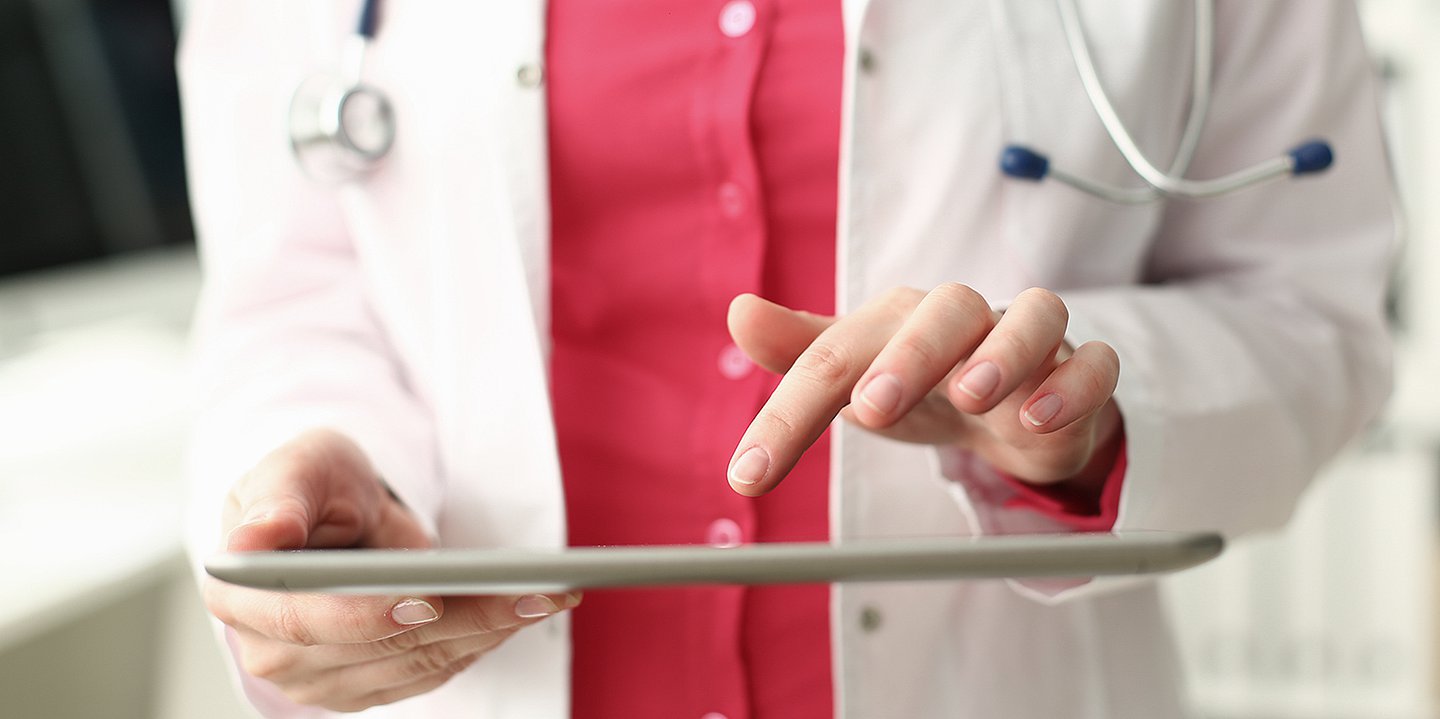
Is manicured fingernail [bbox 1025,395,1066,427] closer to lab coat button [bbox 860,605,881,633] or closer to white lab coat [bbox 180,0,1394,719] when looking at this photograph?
white lab coat [bbox 180,0,1394,719]

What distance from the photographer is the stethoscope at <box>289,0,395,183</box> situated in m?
0.59

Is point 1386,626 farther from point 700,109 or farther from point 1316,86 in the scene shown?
point 700,109

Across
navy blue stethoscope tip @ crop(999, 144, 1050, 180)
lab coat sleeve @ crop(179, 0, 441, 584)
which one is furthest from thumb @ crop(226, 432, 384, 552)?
navy blue stethoscope tip @ crop(999, 144, 1050, 180)

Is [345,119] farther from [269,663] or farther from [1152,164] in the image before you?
[1152,164]

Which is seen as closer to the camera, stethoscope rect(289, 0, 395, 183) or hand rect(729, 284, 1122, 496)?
hand rect(729, 284, 1122, 496)

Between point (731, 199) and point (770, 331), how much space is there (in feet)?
0.46

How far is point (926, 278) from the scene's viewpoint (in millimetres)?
453

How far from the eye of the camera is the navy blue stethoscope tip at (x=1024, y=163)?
47 cm

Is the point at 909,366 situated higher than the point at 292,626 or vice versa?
the point at 909,366

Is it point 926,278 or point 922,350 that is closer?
point 922,350

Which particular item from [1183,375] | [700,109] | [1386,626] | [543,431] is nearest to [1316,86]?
[1183,375]

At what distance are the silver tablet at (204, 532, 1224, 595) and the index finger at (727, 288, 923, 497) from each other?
34mm

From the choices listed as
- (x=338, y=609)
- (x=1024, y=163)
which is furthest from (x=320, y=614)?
(x=1024, y=163)

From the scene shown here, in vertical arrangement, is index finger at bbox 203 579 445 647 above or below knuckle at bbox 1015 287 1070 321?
below
